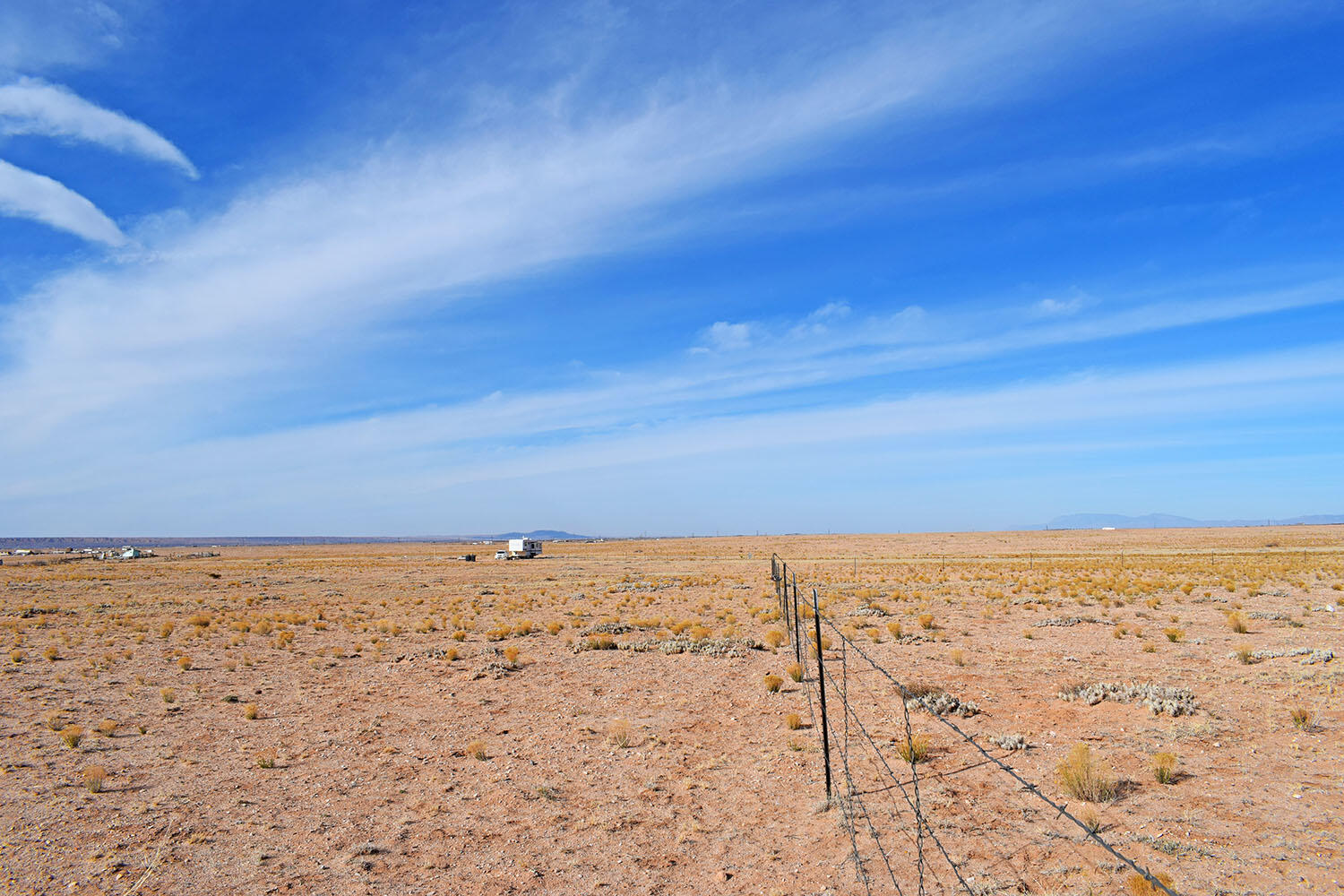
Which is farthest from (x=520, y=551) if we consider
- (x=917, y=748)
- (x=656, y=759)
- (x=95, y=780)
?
(x=917, y=748)

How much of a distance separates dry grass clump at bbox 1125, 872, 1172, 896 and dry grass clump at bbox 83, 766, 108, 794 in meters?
12.2

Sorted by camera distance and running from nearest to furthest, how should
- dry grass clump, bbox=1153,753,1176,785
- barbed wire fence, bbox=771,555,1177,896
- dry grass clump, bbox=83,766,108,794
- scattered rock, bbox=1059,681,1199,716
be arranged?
barbed wire fence, bbox=771,555,1177,896 → dry grass clump, bbox=1153,753,1176,785 → dry grass clump, bbox=83,766,108,794 → scattered rock, bbox=1059,681,1199,716

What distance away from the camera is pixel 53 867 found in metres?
7.75

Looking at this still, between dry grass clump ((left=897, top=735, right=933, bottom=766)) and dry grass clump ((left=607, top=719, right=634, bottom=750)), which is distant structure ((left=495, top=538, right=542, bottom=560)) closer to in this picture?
dry grass clump ((left=607, top=719, right=634, bottom=750))

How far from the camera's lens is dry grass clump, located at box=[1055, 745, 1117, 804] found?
27.6ft

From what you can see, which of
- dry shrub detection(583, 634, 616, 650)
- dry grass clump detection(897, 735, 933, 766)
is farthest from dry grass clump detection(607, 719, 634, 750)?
dry shrub detection(583, 634, 616, 650)

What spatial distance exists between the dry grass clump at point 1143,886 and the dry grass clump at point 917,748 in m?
3.77

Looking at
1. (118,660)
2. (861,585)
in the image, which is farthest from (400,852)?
(861,585)

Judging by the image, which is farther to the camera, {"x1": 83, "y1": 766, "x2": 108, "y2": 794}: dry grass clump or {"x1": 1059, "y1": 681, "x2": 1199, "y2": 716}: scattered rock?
{"x1": 1059, "y1": 681, "x2": 1199, "y2": 716}: scattered rock

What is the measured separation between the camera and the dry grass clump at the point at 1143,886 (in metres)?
6.05

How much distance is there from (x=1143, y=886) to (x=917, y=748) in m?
4.40

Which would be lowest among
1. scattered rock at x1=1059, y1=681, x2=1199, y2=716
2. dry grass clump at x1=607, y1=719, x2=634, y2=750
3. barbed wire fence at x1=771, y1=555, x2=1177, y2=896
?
dry grass clump at x1=607, y1=719, x2=634, y2=750

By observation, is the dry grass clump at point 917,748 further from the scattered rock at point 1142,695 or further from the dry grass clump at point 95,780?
the dry grass clump at point 95,780

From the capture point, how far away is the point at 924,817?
8.40 meters
